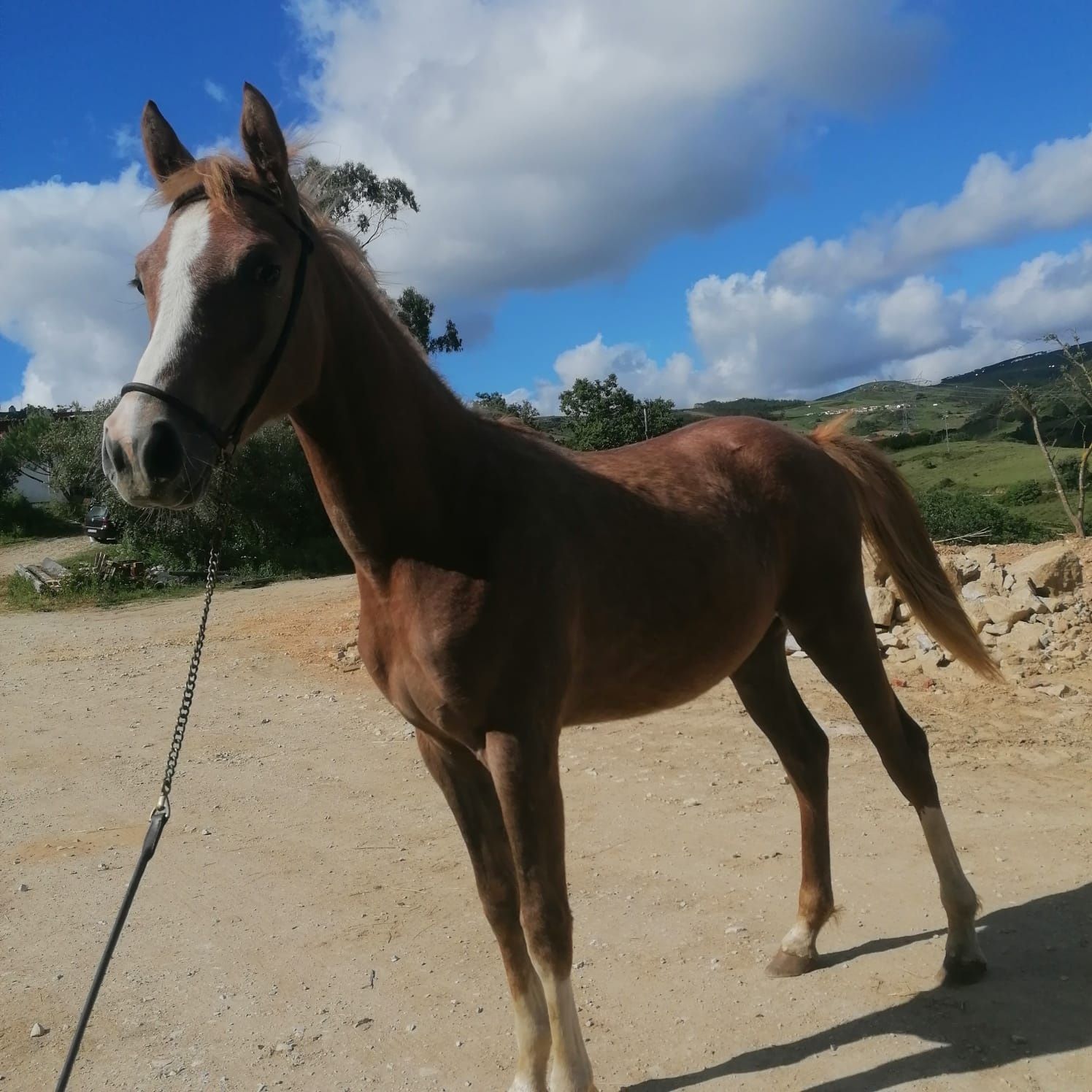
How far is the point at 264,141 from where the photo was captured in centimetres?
Result: 203

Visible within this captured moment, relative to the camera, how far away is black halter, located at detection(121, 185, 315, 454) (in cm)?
185

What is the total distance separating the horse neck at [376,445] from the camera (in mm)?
2232

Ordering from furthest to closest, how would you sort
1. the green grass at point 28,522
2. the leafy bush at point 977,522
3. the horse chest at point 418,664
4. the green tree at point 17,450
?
the green tree at point 17,450
the green grass at point 28,522
the leafy bush at point 977,522
the horse chest at point 418,664

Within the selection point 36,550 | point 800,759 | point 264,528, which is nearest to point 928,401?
point 264,528

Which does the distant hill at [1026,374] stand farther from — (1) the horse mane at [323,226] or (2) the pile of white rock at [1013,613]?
(1) the horse mane at [323,226]

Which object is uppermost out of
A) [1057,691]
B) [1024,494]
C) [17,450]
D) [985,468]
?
[17,450]

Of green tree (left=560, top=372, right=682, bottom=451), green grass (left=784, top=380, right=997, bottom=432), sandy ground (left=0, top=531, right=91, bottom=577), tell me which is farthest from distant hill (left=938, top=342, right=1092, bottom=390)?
sandy ground (left=0, top=531, right=91, bottom=577)

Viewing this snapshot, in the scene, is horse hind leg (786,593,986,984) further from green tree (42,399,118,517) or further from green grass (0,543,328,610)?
green tree (42,399,118,517)

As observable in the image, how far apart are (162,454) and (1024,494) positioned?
81.8ft

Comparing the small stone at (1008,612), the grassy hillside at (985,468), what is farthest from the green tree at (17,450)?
the small stone at (1008,612)

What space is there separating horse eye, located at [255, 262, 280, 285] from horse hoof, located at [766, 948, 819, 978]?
285cm

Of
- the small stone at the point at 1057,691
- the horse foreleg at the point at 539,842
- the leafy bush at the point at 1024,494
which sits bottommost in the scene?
the small stone at the point at 1057,691

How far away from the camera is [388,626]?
2.38 m

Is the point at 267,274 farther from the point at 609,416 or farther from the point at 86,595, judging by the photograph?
the point at 609,416
